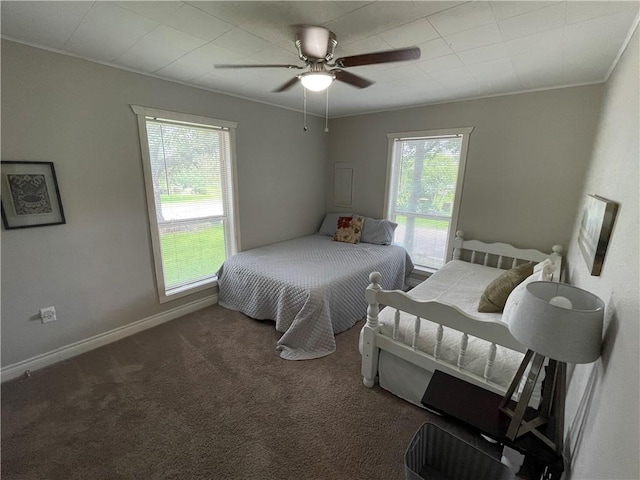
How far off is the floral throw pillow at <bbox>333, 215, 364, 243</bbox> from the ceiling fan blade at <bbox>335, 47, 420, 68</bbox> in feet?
7.95

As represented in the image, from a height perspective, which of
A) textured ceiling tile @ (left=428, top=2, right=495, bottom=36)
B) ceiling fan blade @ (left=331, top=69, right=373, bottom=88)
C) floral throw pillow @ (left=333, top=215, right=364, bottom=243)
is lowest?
floral throw pillow @ (left=333, top=215, right=364, bottom=243)

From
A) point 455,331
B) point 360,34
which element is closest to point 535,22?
point 360,34

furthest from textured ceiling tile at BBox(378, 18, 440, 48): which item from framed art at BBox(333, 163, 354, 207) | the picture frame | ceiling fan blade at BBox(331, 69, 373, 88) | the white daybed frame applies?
framed art at BBox(333, 163, 354, 207)

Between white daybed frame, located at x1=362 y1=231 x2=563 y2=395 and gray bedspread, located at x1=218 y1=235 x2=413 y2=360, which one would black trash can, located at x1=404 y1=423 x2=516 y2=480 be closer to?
white daybed frame, located at x1=362 y1=231 x2=563 y2=395

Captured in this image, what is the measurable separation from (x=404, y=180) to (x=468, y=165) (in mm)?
795

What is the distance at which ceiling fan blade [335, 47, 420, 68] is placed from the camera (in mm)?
1453

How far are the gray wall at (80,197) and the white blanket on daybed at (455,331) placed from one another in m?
2.37

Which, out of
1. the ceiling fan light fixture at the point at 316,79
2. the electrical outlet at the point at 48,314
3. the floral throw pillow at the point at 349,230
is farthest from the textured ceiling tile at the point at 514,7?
the electrical outlet at the point at 48,314

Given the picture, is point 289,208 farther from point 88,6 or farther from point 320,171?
point 88,6

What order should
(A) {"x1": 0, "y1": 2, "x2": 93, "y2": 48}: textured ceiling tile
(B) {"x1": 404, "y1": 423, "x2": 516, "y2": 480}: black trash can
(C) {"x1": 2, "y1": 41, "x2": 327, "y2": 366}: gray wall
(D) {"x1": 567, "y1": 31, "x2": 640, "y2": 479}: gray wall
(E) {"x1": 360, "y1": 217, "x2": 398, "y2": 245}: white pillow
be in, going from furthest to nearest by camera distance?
(E) {"x1": 360, "y1": 217, "x2": 398, "y2": 245}: white pillow < (C) {"x1": 2, "y1": 41, "x2": 327, "y2": 366}: gray wall < (A) {"x1": 0, "y1": 2, "x2": 93, "y2": 48}: textured ceiling tile < (B) {"x1": 404, "y1": 423, "x2": 516, "y2": 480}: black trash can < (D) {"x1": 567, "y1": 31, "x2": 640, "y2": 479}: gray wall

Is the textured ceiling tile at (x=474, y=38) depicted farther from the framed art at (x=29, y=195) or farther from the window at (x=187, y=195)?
the framed art at (x=29, y=195)

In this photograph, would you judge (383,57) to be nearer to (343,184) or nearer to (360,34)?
(360,34)

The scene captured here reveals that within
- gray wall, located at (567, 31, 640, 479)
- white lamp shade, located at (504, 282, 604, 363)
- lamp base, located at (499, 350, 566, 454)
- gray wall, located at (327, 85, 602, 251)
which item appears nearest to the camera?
gray wall, located at (567, 31, 640, 479)

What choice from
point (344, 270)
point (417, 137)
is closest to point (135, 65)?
point (344, 270)
